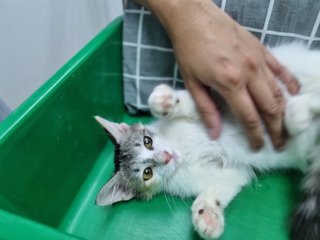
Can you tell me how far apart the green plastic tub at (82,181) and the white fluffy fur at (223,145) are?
0.27 ft

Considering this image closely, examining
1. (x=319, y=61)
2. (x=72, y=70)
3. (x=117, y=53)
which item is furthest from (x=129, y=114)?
(x=319, y=61)

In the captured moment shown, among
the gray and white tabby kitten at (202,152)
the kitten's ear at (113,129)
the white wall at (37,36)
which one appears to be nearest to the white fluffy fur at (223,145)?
the gray and white tabby kitten at (202,152)

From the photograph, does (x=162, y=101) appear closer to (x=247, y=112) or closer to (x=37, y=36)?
(x=247, y=112)

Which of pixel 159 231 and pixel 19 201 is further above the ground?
pixel 19 201

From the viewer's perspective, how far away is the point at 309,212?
0.69 m

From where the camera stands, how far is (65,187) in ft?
3.11

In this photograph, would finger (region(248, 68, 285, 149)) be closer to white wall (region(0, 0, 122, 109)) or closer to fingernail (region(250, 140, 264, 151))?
fingernail (region(250, 140, 264, 151))

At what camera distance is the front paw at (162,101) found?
810 millimetres

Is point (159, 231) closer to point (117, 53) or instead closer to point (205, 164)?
point (205, 164)

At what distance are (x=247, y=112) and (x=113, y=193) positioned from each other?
0.43m

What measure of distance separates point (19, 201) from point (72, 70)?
0.39 metres

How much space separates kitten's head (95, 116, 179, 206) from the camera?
2.86 feet

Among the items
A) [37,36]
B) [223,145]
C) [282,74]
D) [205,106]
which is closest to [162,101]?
[205,106]

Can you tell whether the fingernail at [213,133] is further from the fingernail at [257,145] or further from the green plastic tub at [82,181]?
the green plastic tub at [82,181]
